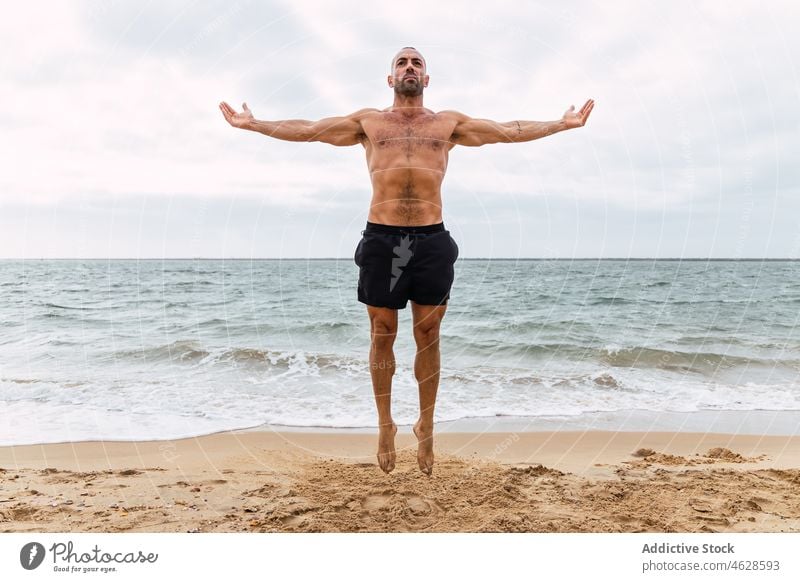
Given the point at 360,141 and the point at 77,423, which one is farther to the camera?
the point at 77,423

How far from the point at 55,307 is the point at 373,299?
69.2 ft

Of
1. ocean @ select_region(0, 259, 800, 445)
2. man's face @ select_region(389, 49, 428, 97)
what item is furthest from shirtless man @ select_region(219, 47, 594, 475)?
ocean @ select_region(0, 259, 800, 445)

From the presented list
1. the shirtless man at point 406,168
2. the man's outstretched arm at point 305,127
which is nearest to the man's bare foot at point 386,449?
the shirtless man at point 406,168

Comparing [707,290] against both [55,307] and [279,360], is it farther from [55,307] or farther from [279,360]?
[55,307]

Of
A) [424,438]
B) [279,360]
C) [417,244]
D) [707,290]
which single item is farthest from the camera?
[707,290]

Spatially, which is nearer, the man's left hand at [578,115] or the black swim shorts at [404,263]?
the man's left hand at [578,115]

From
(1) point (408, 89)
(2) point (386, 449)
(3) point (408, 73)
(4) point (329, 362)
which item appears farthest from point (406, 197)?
(4) point (329, 362)

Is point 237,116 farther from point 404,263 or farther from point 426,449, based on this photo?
point 426,449

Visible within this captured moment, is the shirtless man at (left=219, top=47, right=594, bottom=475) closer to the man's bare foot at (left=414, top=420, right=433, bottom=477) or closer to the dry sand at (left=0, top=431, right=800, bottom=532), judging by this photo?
the man's bare foot at (left=414, top=420, right=433, bottom=477)

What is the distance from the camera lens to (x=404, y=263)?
496 cm

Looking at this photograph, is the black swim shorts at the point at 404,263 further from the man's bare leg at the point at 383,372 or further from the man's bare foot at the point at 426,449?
the man's bare foot at the point at 426,449

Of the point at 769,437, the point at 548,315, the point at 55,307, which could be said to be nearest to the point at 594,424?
the point at 769,437

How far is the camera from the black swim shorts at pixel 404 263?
495cm

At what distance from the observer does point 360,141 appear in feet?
16.9
